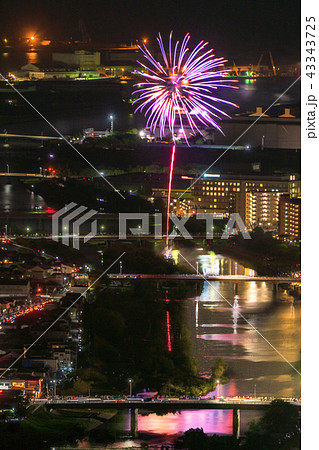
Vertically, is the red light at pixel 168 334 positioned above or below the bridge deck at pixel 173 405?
above

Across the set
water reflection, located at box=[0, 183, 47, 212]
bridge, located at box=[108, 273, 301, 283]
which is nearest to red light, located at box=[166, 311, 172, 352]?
bridge, located at box=[108, 273, 301, 283]

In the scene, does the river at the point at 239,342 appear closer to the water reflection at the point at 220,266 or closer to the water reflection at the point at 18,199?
the water reflection at the point at 220,266

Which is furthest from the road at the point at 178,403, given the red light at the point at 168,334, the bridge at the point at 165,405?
the red light at the point at 168,334

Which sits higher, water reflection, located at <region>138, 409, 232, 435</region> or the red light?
the red light

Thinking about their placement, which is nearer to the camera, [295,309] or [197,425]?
[197,425]

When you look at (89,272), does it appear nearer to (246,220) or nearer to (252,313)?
(252,313)

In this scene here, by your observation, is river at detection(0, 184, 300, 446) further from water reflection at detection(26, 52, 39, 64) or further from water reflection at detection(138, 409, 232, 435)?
water reflection at detection(26, 52, 39, 64)

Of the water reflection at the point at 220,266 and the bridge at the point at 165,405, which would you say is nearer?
the bridge at the point at 165,405

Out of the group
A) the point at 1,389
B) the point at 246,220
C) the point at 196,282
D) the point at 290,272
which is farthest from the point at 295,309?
the point at 246,220
